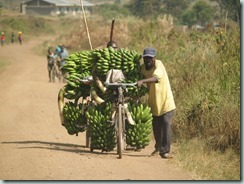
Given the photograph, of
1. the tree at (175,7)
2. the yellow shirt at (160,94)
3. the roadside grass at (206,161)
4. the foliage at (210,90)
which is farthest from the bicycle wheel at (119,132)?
the tree at (175,7)

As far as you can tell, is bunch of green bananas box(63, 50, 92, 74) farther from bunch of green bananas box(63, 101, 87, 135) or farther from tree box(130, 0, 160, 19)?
tree box(130, 0, 160, 19)

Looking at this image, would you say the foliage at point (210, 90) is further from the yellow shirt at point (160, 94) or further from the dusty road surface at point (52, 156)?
the yellow shirt at point (160, 94)

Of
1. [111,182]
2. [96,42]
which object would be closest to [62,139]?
[111,182]

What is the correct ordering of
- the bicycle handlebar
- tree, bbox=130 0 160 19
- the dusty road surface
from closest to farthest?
the dusty road surface, the bicycle handlebar, tree, bbox=130 0 160 19

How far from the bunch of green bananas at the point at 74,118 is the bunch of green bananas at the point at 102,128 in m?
0.47

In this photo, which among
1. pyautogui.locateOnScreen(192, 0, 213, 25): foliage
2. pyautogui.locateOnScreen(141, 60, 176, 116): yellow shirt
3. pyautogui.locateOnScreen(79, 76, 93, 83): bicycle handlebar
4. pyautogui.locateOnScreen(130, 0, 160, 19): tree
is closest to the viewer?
pyautogui.locateOnScreen(141, 60, 176, 116): yellow shirt

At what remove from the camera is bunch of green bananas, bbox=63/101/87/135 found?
37.5ft

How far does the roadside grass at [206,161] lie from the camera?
9522 millimetres

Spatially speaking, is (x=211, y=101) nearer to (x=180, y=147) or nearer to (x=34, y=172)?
(x=180, y=147)

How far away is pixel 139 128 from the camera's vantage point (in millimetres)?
10680

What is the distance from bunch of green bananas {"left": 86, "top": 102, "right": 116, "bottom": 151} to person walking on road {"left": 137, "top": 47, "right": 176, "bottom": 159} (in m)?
0.70

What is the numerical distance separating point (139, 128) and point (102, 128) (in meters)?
0.57

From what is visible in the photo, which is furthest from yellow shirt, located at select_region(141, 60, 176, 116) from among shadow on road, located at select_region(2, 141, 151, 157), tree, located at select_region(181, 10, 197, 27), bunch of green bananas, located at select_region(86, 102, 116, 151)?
tree, located at select_region(181, 10, 197, 27)

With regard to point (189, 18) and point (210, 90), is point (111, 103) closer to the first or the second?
point (210, 90)
